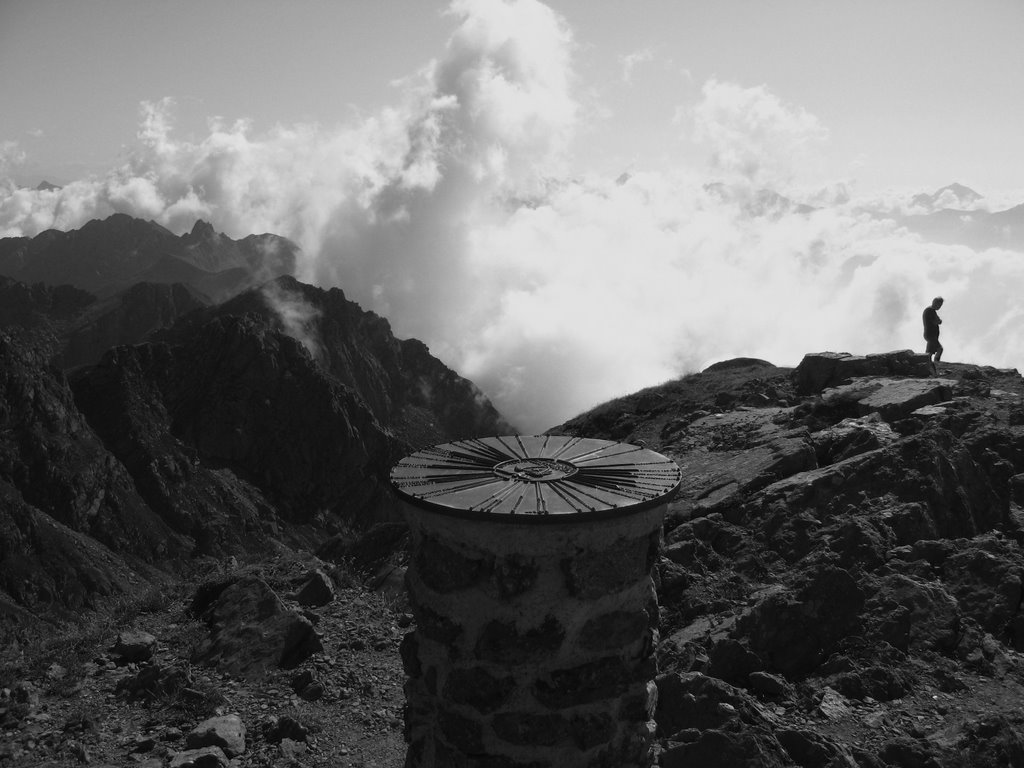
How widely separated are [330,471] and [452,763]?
105892mm

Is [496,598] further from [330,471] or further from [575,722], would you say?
[330,471]

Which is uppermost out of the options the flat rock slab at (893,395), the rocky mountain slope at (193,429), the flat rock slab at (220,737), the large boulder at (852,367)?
the rocky mountain slope at (193,429)

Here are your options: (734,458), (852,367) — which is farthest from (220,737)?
(852,367)

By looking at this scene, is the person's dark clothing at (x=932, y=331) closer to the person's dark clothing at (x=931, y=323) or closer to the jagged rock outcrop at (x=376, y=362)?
the person's dark clothing at (x=931, y=323)

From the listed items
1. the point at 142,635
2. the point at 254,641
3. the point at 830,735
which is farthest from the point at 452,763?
the point at 142,635

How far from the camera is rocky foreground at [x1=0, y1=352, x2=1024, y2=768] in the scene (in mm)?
7480

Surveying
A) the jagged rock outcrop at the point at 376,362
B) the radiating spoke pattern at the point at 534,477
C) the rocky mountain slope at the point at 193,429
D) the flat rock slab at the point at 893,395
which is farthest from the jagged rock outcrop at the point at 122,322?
the radiating spoke pattern at the point at 534,477

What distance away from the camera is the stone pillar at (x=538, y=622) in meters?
4.73

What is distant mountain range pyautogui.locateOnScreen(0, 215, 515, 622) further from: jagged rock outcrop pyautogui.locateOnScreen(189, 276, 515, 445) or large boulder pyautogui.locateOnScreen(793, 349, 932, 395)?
large boulder pyautogui.locateOnScreen(793, 349, 932, 395)

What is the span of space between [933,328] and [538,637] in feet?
58.2

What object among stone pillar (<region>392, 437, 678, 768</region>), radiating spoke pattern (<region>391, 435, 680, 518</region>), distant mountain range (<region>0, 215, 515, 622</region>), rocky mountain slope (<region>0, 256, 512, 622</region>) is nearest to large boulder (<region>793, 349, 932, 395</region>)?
radiating spoke pattern (<region>391, 435, 680, 518</region>)

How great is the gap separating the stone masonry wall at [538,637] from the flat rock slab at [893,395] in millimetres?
10880

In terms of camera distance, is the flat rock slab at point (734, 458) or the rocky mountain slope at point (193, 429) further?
the rocky mountain slope at point (193, 429)

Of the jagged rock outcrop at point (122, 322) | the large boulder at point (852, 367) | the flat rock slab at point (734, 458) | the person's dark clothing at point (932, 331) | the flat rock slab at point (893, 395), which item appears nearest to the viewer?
the flat rock slab at point (734, 458)
